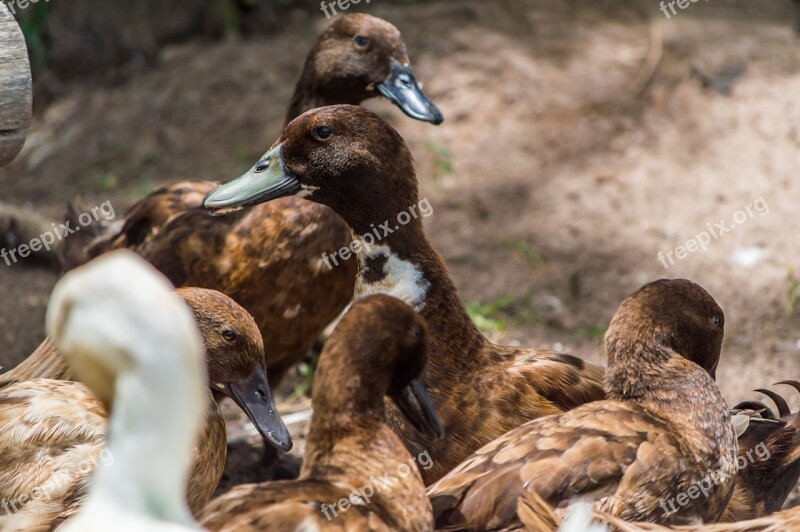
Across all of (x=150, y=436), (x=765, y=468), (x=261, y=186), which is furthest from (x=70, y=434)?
(x=765, y=468)

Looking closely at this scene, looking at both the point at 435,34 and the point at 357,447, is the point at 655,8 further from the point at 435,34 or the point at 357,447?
the point at 357,447

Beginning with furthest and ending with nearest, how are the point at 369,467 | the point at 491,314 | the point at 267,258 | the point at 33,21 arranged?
the point at 33,21 < the point at 491,314 < the point at 267,258 < the point at 369,467

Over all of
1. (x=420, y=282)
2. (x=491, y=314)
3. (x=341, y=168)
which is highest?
(x=341, y=168)

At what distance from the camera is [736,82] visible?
6969mm

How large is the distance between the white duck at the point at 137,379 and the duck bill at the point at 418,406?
1005 millimetres

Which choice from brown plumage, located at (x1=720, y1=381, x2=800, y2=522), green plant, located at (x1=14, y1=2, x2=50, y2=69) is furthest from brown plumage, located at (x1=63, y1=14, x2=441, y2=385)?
green plant, located at (x1=14, y1=2, x2=50, y2=69)

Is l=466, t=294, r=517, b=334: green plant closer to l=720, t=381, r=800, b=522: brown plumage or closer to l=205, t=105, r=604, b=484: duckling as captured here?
l=205, t=105, r=604, b=484: duckling

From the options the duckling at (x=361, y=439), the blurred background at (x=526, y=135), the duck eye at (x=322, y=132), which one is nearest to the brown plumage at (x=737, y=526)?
the duckling at (x=361, y=439)

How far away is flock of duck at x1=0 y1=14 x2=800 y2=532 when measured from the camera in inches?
84.4

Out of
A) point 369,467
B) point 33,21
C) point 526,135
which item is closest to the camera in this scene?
point 369,467

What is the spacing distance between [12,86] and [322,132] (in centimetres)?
112

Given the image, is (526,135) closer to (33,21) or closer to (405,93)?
(405,93)

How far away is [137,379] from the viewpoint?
210cm

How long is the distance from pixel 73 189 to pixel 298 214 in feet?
10.5
